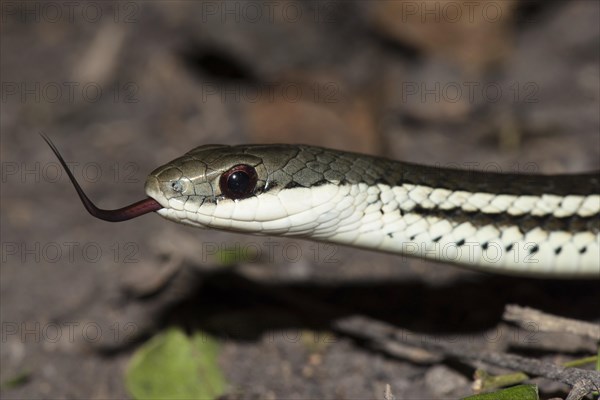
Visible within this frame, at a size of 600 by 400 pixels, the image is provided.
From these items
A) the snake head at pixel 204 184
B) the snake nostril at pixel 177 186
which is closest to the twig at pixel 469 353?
the snake head at pixel 204 184

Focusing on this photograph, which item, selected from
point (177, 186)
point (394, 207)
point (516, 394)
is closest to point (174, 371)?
point (177, 186)

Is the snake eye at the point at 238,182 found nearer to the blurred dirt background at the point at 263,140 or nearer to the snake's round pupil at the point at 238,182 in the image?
the snake's round pupil at the point at 238,182

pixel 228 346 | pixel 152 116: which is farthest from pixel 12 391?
pixel 152 116

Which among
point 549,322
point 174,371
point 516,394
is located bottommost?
point 174,371

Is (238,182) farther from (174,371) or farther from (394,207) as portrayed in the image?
(174,371)

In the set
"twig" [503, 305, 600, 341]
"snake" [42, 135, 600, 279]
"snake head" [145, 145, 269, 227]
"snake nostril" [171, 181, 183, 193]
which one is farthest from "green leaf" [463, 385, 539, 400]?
"snake nostril" [171, 181, 183, 193]

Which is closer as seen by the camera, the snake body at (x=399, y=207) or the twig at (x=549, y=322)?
the twig at (x=549, y=322)

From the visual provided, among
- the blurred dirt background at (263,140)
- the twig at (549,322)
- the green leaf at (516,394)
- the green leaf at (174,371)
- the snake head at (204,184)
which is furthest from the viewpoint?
the blurred dirt background at (263,140)

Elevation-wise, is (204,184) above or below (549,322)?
above
